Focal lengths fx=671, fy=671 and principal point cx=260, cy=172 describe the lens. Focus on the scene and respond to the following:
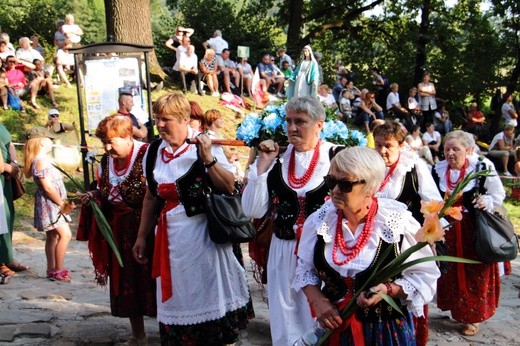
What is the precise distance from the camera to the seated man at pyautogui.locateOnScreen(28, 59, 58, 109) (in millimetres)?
14133

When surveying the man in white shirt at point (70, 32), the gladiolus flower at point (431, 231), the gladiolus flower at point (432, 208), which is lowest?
the gladiolus flower at point (431, 231)

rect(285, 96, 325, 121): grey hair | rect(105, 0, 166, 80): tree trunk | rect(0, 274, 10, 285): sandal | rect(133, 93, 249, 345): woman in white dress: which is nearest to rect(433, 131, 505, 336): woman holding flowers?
rect(285, 96, 325, 121): grey hair

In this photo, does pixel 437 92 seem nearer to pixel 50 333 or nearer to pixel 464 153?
pixel 464 153

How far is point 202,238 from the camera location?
15.6 feet

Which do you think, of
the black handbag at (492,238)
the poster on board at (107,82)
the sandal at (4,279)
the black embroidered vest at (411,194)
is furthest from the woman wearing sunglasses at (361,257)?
the poster on board at (107,82)

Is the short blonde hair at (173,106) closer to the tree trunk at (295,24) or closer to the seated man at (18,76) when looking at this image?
the seated man at (18,76)

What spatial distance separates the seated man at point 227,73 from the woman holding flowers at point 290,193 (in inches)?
552

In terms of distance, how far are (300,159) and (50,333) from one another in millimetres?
2851

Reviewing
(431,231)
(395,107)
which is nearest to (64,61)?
(395,107)

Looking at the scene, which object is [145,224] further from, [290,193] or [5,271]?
[5,271]

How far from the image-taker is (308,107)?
4.42 m

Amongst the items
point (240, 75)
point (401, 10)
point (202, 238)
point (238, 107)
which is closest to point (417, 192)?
point (202, 238)

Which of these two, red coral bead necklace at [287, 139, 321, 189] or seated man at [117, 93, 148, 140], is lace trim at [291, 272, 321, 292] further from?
seated man at [117, 93, 148, 140]

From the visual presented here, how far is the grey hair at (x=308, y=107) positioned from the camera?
14.5ft
